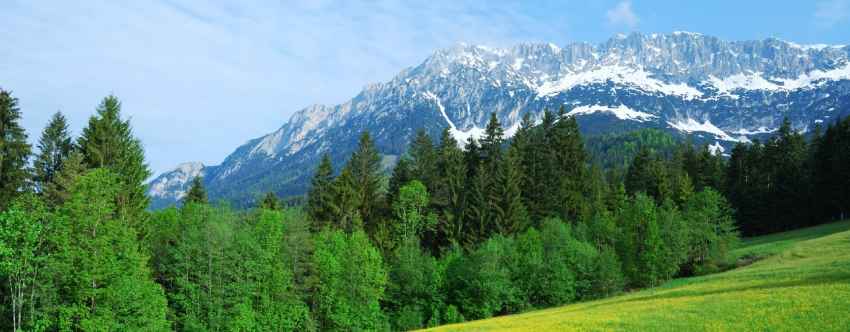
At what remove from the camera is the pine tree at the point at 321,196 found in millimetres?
77188

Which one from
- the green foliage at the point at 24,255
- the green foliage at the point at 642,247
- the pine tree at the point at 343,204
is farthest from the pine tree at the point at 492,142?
the green foliage at the point at 24,255

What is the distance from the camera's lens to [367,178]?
81812 millimetres

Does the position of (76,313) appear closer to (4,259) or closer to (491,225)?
(4,259)

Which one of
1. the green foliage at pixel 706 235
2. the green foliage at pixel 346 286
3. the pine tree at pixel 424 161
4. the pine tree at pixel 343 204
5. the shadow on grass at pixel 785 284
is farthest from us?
the pine tree at pixel 424 161

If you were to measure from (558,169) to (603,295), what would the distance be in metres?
25.8

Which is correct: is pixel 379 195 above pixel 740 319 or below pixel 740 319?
above

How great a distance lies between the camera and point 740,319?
101 feet

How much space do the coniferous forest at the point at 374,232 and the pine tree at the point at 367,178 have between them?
20cm

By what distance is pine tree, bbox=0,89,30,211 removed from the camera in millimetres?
43562

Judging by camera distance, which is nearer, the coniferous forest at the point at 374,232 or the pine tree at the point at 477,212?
the coniferous forest at the point at 374,232

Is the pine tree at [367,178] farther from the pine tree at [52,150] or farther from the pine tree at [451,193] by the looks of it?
the pine tree at [52,150]

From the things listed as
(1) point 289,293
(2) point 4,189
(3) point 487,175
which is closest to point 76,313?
(2) point 4,189

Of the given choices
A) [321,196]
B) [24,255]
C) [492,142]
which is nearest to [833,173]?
[492,142]

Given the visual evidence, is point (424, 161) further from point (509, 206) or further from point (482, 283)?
point (482, 283)
